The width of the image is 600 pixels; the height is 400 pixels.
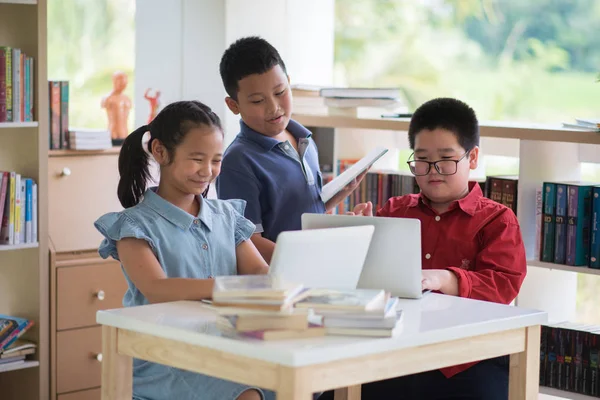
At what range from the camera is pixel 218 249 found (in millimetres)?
2125

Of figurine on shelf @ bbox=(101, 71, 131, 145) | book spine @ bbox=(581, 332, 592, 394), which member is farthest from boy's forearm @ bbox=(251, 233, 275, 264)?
figurine on shelf @ bbox=(101, 71, 131, 145)

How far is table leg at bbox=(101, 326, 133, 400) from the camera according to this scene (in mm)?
1756

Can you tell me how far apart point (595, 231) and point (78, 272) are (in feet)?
5.83

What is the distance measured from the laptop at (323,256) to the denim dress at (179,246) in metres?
0.34

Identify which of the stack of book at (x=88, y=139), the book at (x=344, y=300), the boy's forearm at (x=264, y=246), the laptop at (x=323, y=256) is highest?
the stack of book at (x=88, y=139)

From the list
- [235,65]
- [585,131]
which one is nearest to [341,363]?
[235,65]

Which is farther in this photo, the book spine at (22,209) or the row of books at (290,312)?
the book spine at (22,209)

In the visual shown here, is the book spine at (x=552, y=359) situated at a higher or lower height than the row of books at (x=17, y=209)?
lower

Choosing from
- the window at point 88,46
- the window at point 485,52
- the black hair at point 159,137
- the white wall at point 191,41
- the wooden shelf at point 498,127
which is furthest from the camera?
the window at point 485,52

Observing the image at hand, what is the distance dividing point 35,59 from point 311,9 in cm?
143

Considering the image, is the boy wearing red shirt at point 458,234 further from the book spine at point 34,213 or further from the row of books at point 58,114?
the row of books at point 58,114

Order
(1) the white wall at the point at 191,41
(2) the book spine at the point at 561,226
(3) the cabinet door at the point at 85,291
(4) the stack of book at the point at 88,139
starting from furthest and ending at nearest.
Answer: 1. (1) the white wall at the point at 191,41
2. (4) the stack of book at the point at 88,139
3. (3) the cabinet door at the point at 85,291
4. (2) the book spine at the point at 561,226

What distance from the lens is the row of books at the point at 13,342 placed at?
3271 millimetres

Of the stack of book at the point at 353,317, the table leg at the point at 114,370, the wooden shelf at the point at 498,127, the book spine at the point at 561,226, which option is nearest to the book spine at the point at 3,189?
the wooden shelf at the point at 498,127
